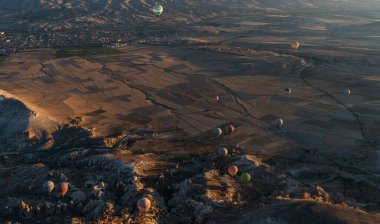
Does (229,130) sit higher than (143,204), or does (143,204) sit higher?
(229,130)

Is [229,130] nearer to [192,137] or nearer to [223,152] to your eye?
[192,137]

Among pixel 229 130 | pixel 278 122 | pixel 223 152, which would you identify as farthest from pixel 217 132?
pixel 278 122

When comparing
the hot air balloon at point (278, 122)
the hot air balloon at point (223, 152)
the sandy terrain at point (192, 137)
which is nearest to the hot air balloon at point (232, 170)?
the sandy terrain at point (192, 137)

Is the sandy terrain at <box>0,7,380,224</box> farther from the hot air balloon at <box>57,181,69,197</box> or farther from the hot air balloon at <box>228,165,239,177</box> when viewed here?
the hot air balloon at <box>57,181,69,197</box>

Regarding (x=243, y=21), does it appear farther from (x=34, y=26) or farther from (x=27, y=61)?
(x=27, y=61)

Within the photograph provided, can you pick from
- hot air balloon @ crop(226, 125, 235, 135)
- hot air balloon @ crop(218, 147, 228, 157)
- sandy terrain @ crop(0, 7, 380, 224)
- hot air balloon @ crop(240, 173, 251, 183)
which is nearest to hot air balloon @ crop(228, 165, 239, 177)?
sandy terrain @ crop(0, 7, 380, 224)

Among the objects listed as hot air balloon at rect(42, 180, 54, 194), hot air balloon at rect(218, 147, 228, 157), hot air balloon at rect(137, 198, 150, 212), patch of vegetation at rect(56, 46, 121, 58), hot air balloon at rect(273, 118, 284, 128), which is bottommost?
patch of vegetation at rect(56, 46, 121, 58)
